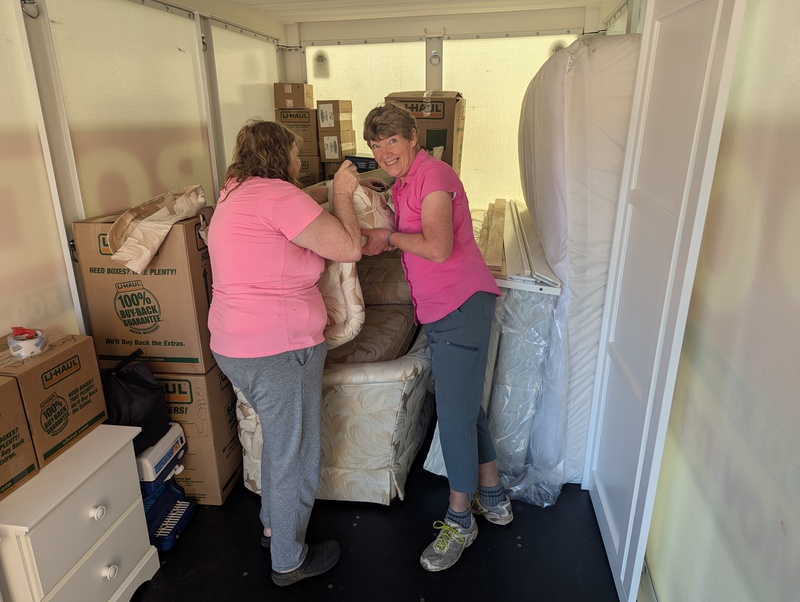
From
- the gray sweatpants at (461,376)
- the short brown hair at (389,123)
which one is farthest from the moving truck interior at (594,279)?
the short brown hair at (389,123)

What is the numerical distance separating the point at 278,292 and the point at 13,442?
2.71ft

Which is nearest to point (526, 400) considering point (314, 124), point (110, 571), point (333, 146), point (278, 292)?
point (278, 292)

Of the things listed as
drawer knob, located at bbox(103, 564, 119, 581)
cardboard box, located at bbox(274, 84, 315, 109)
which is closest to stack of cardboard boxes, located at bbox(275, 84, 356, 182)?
cardboard box, located at bbox(274, 84, 315, 109)

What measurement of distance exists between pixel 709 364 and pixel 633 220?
606 millimetres

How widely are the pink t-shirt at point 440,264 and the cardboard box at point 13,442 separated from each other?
119 centimetres

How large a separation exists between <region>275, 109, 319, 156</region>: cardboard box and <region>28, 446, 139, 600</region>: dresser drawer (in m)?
2.57

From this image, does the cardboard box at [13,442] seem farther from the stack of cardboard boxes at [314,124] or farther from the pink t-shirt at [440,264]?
the stack of cardboard boxes at [314,124]

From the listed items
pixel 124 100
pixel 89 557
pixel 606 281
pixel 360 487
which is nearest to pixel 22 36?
pixel 124 100

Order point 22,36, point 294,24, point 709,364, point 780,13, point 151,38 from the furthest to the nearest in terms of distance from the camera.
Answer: point 294,24, point 151,38, point 22,36, point 709,364, point 780,13

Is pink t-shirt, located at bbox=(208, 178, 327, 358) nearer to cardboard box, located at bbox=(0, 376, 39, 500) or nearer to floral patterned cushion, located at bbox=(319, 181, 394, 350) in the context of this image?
floral patterned cushion, located at bbox=(319, 181, 394, 350)

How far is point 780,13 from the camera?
1056mm

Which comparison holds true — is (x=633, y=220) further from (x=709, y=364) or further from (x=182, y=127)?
(x=182, y=127)

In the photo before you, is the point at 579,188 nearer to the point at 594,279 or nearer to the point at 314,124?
the point at 594,279

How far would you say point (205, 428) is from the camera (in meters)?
2.17
